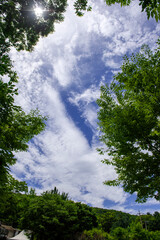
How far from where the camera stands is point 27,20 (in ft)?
31.0


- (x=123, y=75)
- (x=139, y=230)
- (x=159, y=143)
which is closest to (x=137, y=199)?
(x=139, y=230)

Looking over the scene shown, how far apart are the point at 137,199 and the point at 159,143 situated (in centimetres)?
363

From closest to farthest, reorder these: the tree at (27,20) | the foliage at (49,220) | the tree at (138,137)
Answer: the tree at (138,137) < the tree at (27,20) < the foliage at (49,220)

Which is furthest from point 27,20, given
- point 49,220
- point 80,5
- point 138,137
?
point 49,220

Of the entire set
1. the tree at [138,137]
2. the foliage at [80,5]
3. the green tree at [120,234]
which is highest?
the foliage at [80,5]

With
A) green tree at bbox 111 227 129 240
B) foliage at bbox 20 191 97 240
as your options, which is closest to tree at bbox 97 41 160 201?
green tree at bbox 111 227 129 240

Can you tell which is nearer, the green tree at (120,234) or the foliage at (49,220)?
the green tree at (120,234)

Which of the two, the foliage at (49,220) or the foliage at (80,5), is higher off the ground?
the foliage at (80,5)

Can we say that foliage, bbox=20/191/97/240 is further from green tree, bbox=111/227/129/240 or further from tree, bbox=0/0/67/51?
tree, bbox=0/0/67/51

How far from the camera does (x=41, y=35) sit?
10.5 metres

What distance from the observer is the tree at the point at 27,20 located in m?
8.83

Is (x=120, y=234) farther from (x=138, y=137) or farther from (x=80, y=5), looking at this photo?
(x=80, y=5)

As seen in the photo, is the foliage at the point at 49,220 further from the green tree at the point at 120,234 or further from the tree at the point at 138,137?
the tree at the point at 138,137

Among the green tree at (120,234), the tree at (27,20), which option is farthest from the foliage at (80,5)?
the green tree at (120,234)
